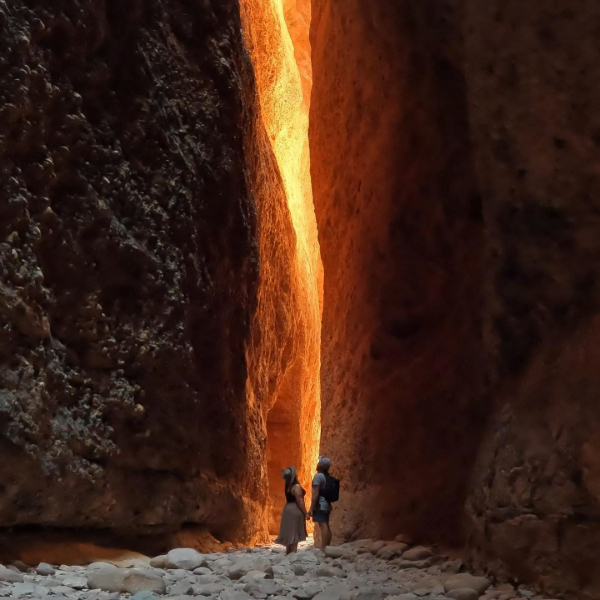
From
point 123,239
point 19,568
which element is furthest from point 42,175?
point 19,568

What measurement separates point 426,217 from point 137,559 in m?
2.46

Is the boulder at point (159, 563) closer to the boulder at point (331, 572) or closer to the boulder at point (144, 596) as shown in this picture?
the boulder at point (331, 572)

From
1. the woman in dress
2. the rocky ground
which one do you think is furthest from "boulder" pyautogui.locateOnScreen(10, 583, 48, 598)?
the woman in dress

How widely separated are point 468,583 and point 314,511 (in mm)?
1629

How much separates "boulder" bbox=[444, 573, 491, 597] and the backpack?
1.51 metres

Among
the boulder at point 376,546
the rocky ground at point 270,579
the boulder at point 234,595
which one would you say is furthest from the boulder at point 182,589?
the boulder at point 376,546

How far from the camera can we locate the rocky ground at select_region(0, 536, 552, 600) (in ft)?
8.49

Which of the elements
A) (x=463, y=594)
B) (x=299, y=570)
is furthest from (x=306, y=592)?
(x=299, y=570)

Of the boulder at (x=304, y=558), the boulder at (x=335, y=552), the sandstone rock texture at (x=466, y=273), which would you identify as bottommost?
the boulder at (x=304, y=558)

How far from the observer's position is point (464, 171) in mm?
4188

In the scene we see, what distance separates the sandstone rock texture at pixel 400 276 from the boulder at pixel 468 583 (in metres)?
0.93

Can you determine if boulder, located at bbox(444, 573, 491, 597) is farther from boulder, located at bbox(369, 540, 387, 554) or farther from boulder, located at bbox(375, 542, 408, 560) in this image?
boulder, located at bbox(369, 540, 387, 554)

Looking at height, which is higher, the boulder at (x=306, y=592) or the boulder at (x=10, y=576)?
the boulder at (x=10, y=576)

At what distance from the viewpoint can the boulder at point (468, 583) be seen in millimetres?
2836
